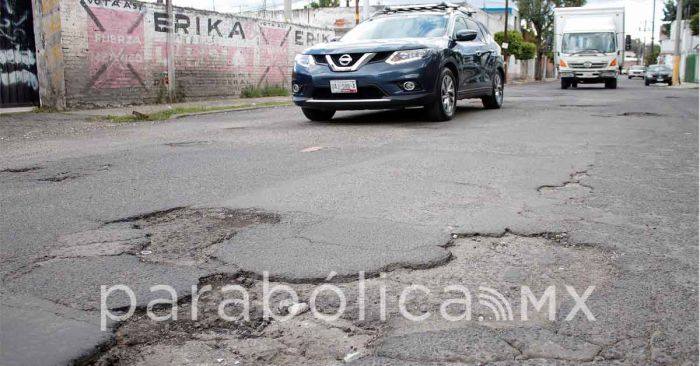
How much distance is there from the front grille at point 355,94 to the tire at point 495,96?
12.6 ft

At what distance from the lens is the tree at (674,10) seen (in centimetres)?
6006

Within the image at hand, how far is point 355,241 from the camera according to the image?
340 cm

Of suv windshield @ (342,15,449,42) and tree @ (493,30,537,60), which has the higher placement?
tree @ (493,30,537,60)

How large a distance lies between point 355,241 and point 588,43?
2594 centimetres

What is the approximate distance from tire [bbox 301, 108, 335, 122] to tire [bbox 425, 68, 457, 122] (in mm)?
1495

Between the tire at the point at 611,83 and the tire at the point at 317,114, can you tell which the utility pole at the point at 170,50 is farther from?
the tire at the point at 611,83

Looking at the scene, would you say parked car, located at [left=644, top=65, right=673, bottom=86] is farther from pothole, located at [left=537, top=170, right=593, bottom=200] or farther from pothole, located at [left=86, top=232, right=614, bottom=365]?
pothole, located at [left=86, top=232, right=614, bottom=365]

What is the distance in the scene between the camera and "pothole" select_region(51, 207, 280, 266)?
325 centimetres

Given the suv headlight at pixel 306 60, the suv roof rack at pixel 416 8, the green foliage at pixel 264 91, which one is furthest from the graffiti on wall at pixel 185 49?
the suv roof rack at pixel 416 8

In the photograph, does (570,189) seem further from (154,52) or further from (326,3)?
(326,3)

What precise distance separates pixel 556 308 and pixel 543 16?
5824 centimetres

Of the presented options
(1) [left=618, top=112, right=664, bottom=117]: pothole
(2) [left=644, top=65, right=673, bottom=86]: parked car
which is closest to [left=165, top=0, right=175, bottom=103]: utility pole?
(1) [left=618, top=112, right=664, bottom=117]: pothole

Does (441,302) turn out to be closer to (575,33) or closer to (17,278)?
(17,278)

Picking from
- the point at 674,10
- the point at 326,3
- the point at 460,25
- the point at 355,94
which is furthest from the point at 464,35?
the point at 674,10
